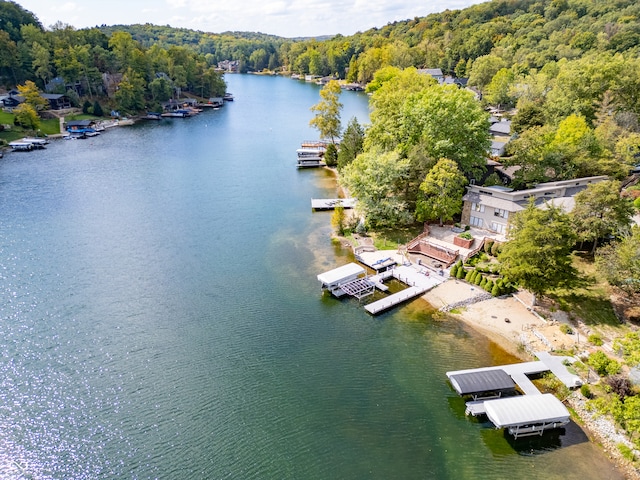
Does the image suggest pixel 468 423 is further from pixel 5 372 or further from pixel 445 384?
pixel 5 372

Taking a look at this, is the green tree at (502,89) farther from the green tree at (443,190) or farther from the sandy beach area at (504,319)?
the sandy beach area at (504,319)

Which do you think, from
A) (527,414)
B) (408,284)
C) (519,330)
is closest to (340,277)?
(408,284)

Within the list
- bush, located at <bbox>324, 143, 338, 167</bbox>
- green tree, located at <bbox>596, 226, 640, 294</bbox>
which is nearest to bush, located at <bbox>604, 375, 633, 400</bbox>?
green tree, located at <bbox>596, 226, 640, 294</bbox>

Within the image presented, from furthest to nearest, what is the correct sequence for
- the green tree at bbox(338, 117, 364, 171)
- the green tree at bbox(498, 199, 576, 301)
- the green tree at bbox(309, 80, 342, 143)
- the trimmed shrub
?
the green tree at bbox(309, 80, 342, 143)
the green tree at bbox(338, 117, 364, 171)
the trimmed shrub
the green tree at bbox(498, 199, 576, 301)

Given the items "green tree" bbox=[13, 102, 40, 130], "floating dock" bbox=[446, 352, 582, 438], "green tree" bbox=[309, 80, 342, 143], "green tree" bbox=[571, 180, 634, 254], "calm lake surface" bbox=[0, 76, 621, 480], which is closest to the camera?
"calm lake surface" bbox=[0, 76, 621, 480]

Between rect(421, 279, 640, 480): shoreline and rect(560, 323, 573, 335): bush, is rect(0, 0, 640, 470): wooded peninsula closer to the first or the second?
rect(560, 323, 573, 335): bush

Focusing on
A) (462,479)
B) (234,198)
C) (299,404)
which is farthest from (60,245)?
(462,479)

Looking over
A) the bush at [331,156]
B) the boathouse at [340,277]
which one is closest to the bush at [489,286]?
the boathouse at [340,277]
